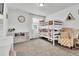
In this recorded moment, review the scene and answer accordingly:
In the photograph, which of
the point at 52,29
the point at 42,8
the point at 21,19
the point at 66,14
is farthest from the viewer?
the point at 52,29

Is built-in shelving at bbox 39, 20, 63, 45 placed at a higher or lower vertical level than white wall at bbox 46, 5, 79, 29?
lower

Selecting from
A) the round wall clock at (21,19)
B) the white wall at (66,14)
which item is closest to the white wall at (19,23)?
the round wall clock at (21,19)

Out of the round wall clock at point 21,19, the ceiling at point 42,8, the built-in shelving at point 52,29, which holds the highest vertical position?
the ceiling at point 42,8

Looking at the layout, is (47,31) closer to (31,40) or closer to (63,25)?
(63,25)

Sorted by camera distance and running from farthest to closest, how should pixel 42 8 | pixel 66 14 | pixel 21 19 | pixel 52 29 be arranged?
pixel 52 29
pixel 66 14
pixel 42 8
pixel 21 19

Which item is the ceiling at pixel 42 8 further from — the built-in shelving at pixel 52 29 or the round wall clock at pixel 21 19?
the built-in shelving at pixel 52 29

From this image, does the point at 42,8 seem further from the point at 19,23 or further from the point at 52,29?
the point at 52,29

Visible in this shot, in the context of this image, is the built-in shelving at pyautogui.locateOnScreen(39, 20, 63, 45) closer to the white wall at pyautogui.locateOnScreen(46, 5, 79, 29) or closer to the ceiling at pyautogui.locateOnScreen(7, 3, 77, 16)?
the white wall at pyautogui.locateOnScreen(46, 5, 79, 29)

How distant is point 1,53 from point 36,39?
5.15 ft

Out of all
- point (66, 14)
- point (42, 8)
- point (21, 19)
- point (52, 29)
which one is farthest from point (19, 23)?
point (66, 14)

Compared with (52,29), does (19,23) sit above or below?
above

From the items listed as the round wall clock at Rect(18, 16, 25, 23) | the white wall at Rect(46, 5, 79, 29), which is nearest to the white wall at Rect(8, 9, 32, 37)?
the round wall clock at Rect(18, 16, 25, 23)

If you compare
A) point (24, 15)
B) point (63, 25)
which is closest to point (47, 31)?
point (63, 25)

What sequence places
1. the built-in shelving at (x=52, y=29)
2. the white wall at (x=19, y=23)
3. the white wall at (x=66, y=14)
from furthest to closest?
the built-in shelving at (x=52, y=29) → the white wall at (x=66, y=14) → the white wall at (x=19, y=23)
